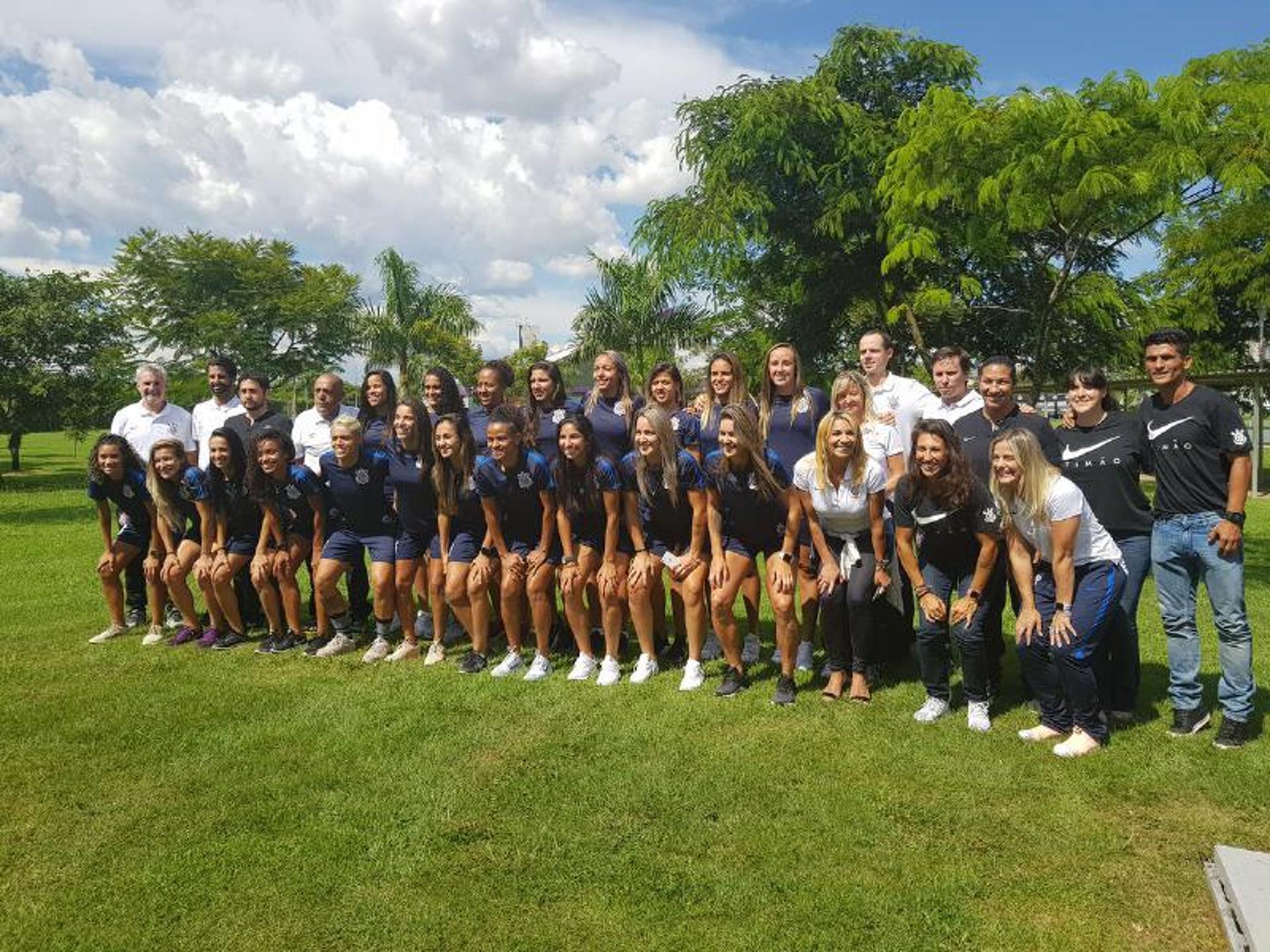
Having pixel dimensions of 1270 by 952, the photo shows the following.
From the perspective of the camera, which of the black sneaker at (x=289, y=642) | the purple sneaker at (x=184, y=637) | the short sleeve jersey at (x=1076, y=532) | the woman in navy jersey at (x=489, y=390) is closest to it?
the short sleeve jersey at (x=1076, y=532)

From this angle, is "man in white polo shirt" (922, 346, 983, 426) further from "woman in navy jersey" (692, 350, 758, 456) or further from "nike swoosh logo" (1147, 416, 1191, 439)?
"woman in navy jersey" (692, 350, 758, 456)

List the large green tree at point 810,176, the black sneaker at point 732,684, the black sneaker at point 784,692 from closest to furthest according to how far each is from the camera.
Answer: the black sneaker at point 784,692 → the black sneaker at point 732,684 → the large green tree at point 810,176

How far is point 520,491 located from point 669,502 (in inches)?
40.3

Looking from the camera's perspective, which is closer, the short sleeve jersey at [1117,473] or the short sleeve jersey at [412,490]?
the short sleeve jersey at [1117,473]

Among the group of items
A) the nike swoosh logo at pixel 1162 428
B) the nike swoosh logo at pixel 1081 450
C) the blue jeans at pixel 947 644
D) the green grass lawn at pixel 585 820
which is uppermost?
the nike swoosh logo at pixel 1162 428

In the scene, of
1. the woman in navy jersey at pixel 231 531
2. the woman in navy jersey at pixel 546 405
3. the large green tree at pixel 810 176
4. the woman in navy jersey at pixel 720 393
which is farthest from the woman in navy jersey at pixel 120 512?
the large green tree at pixel 810 176

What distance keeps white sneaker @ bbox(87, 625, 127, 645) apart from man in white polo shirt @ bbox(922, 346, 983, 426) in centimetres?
643

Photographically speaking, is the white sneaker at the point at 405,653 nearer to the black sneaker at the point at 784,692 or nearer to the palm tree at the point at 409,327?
the black sneaker at the point at 784,692

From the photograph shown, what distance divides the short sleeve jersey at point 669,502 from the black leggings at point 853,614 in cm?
91

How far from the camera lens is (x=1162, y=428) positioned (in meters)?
4.61

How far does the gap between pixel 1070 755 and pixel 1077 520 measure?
115 cm

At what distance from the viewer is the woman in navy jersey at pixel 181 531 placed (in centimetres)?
689

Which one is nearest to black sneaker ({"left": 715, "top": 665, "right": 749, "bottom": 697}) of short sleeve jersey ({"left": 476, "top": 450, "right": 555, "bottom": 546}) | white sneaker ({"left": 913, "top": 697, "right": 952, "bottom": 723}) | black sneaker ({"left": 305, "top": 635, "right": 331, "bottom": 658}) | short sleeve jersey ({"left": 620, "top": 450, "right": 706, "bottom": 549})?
short sleeve jersey ({"left": 620, "top": 450, "right": 706, "bottom": 549})

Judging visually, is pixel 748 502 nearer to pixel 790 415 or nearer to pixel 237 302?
pixel 790 415
